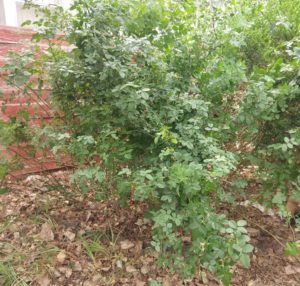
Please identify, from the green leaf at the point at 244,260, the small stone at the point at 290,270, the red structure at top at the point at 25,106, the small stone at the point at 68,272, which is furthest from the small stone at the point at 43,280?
the small stone at the point at 290,270

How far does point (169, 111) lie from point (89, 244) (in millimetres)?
1076

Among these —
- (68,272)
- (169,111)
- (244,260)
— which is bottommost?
(68,272)

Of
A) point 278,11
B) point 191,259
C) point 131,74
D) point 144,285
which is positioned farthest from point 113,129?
point 278,11

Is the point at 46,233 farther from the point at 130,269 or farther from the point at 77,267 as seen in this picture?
the point at 130,269

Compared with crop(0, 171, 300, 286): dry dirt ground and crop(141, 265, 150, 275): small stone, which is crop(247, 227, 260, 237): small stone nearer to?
crop(0, 171, 300, 286): dry dirt ground

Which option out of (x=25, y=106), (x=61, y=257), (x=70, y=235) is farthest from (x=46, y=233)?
(x=25, y=106)

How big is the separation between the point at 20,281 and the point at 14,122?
3.16 ft

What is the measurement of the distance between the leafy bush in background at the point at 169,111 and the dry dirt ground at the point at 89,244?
15.9 inches

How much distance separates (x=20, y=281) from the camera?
5.73 ft

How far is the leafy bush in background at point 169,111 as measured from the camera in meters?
1.39

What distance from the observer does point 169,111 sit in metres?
1.60

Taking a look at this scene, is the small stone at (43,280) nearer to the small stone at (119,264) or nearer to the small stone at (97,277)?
the small stone at (97,277)

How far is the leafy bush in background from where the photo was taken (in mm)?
1390

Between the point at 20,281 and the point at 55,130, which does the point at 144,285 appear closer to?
the point at 20,281
